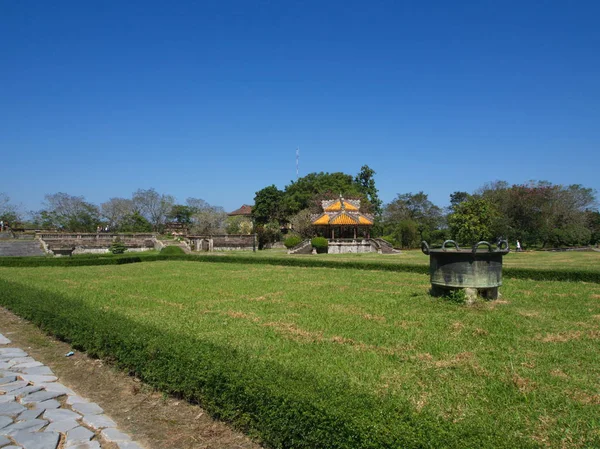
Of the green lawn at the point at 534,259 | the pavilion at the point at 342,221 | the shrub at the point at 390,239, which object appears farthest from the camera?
the shrub at the point at 390,239

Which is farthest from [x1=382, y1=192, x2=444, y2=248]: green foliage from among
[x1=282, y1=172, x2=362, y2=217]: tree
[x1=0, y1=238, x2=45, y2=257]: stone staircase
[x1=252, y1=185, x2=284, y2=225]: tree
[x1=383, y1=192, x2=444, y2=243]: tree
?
[x1=0, y1=238, x2=45, y2=257]: stone staircase

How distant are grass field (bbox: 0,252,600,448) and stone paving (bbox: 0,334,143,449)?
713 millimetres

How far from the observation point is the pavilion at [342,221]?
3694cm

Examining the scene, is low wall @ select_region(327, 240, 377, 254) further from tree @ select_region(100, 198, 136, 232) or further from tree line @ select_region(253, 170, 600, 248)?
tree @ select_region(100, 198, 136, 232)

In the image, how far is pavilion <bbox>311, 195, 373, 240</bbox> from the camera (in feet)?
121

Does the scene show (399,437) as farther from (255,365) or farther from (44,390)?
(44,390)

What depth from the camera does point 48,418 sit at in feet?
13.9

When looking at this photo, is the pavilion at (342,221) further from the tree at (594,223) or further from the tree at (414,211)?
the tree at (594,223)

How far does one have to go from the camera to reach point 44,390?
196 inches

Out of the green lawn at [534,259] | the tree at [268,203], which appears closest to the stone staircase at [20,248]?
the green lawn at [534,259]

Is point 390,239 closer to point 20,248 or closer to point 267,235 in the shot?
point 267,235

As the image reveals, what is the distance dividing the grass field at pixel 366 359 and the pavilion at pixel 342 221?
2639 cm

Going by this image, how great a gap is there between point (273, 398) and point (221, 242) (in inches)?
1501

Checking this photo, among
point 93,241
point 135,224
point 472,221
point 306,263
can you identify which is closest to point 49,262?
point 306,263
